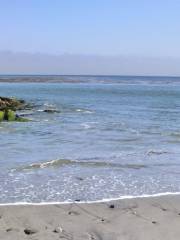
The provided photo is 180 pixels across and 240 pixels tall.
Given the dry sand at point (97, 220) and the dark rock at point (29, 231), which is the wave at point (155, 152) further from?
the dark rock at point (29, 231)

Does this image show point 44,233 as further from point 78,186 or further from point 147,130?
point 147,130

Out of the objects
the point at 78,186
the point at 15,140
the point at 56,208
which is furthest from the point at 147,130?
the point at 56,208

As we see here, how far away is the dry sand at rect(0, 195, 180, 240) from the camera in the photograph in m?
8.23

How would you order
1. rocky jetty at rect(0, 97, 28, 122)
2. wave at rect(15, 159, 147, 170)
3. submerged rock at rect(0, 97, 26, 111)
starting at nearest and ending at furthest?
wave at rect(15, 159, 147, 170) < rocky jetty at rect(0, 97, 28, 122) < submerged rock at rect(0, 97, 26, 111)

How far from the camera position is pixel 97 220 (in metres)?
9.18

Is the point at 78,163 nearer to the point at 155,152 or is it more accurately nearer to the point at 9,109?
the point at 155,152

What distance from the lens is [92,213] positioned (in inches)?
378

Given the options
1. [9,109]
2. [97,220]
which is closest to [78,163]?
[97,220]

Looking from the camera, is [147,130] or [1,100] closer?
[147,130]

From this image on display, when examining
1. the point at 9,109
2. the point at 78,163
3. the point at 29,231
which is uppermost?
the point at 29,231

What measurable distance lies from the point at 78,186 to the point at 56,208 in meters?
2.05

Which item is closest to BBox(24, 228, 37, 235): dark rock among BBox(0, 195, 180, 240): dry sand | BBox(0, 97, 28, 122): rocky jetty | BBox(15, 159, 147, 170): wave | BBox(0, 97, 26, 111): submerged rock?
BBox(0, 195, 180, 240): dry sand

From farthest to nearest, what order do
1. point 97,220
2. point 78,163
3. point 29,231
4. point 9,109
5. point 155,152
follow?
point 9,109 < point 155,152 < point 78,163 < point 97,220 < point 29,231

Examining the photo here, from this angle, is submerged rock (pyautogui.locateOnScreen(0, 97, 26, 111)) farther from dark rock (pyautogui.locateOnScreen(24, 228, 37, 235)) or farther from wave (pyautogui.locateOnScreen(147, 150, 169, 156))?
dark rock (pyautogui.locateOnScreen(24, 228, 37, 235))
